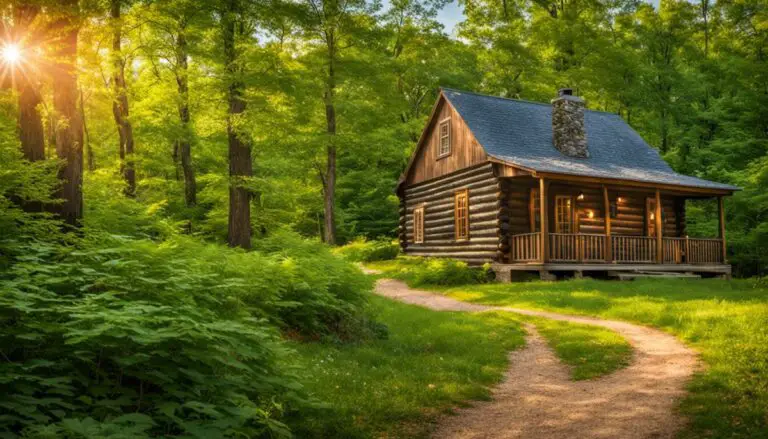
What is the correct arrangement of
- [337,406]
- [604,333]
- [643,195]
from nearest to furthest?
[337,406] → [604,333] → [643,195]

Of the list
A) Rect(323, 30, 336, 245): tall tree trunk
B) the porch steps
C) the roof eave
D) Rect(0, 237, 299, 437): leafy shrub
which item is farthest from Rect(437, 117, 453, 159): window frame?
Rect(0, 237, 299, 437): leafy shrub

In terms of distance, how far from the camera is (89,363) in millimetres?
4824

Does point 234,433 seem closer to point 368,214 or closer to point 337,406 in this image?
point 337,406

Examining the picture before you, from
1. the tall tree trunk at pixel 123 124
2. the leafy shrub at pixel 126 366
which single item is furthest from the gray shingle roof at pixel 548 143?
the leafy shrub at pixel 126 366

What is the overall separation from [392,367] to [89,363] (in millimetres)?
4727

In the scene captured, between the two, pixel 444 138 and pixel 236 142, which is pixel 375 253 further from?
pixel 236 142

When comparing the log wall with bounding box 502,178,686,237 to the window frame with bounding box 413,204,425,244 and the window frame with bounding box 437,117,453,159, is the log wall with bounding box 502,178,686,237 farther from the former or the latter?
the window frame with bounding box 413,204,425,244

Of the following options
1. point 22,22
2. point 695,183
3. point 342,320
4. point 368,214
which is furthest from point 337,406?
point 368,214

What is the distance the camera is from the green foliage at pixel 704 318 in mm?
A: 6316

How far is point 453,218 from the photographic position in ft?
83.2

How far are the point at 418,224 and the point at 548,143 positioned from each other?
24.6ft

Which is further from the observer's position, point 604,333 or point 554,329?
point 554,329

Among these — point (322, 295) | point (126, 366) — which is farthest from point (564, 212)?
point (126, 366)

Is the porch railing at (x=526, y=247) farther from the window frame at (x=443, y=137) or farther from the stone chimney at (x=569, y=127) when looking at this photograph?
the window frame at (x=443, y=137)
